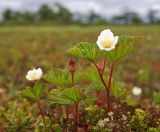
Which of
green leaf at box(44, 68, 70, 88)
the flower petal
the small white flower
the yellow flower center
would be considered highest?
the flower petal

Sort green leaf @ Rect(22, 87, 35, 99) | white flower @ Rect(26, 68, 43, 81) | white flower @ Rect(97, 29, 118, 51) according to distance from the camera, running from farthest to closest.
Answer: white flower @ Rect(26, 68, 43, 81) < green leaf @ Rect(22, 87, 35, 99) < white flower @ Rect(97, 29, 118, 51)

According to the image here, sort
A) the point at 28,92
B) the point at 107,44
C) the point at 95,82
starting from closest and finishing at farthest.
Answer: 1. the point at 107,44
2. the point at 28,92
3. the point at 95,82

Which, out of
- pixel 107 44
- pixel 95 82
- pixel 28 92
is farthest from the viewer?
pixel 95 82

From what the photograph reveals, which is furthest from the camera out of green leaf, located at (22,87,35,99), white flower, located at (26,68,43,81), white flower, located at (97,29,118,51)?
white flower, located at (26,68,43,81)

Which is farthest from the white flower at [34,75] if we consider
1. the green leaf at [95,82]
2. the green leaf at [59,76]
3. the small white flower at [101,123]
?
the small white flower at [101,123]

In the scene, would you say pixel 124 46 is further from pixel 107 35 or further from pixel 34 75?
pixel 34 75

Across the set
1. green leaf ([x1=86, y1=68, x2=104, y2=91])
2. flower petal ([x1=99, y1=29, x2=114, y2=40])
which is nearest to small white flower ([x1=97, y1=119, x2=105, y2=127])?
green leaf ([x1=86, y1=68, x2=104, y2=91])

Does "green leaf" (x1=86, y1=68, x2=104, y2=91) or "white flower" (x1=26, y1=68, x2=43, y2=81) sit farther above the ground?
"white flower" (x1=26, y1=68, x2=43, y2=81)

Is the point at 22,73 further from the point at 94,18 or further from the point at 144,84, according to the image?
the point at 94,18

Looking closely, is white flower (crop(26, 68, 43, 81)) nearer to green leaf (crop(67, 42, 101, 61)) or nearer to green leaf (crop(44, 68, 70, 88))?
green leaf (crop(44, 68, 70, 88))

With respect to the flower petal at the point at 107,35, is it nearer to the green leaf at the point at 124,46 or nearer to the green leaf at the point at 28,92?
the green leaf at the point at 124,46

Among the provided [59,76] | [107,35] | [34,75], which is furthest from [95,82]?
[107,35]

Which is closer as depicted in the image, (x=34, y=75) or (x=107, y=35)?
(x=107, y=35)
